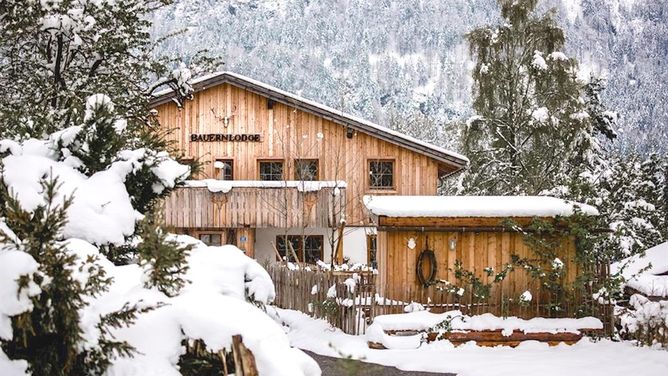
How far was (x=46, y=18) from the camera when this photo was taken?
10398 millimetres

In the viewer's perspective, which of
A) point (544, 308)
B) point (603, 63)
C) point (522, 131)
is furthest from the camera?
point (603, 63)

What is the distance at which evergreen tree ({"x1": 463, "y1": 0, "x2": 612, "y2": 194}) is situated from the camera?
27766 mm

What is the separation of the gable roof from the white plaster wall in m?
3.17

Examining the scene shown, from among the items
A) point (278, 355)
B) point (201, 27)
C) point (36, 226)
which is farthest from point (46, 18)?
point (201, 27)

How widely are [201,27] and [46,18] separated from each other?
192 metres

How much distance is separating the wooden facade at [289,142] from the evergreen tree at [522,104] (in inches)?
184

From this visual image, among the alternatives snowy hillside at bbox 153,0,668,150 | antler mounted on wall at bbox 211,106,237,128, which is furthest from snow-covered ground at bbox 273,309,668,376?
snowy hillside at bbox 153,0,668,150

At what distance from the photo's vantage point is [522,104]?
2905cm

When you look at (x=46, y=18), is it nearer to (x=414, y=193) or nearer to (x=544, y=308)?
(x=544, y=308)

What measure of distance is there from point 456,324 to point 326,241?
11707mm

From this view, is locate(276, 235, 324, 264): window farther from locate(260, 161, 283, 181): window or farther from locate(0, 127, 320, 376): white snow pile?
locate(0, 127, 320, 376): white snow pile

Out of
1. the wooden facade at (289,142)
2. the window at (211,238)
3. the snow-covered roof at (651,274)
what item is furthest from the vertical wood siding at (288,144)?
the snow-covered roof at (651,274)

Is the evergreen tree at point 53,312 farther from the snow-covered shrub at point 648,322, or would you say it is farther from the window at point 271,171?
the window at point 271,171

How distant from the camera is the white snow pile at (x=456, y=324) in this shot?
44.7 feet
